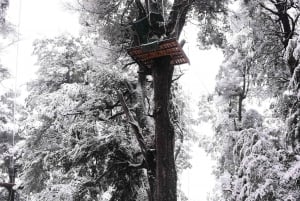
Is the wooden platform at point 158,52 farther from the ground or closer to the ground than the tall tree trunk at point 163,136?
farther from the ground

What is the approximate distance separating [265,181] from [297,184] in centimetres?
61

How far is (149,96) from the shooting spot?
848 centimetres

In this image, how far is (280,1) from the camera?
24.9ft

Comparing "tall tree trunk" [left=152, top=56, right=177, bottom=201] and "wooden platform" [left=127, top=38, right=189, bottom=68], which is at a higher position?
"wooden platform" [left=127, top=38, right=189, bottom=68]

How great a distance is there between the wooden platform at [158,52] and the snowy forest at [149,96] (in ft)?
0.05

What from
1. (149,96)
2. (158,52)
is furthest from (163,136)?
→ (149,96)

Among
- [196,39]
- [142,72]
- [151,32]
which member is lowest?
[142,72]

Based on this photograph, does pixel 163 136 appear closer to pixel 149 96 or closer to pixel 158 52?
pixel 158 52

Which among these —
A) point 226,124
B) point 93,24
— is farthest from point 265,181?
point 226,124

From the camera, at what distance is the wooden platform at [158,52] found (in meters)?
4.99

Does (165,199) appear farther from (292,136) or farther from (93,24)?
(93,24)

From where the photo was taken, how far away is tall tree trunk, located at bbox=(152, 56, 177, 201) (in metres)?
5.05

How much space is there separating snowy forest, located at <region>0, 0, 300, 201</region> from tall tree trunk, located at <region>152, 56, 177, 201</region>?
0.6 inches

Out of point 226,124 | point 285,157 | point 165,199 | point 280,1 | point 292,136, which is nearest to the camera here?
point 165,199
